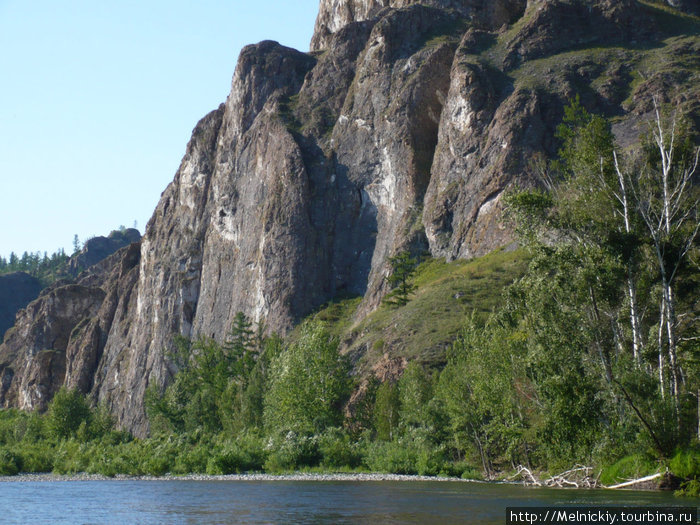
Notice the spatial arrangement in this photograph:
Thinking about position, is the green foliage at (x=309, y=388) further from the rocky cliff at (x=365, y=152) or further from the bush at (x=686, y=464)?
the rocky cliff at (x=365, y=152)

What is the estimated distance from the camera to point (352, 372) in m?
97.0

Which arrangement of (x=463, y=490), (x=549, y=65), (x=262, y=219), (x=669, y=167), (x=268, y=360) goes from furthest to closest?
(x=262, y=219)
(x=549, y=65)
(x=268, y=360)
(x=463, y=490)
(x=669, y=167)

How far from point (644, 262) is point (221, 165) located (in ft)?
465

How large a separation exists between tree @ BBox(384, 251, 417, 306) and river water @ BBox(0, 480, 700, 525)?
210 feet

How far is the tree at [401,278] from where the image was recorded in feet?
372

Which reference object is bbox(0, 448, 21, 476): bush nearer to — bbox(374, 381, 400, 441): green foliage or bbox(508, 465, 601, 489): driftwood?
bbox(374, 381, 400, 441): green foliage

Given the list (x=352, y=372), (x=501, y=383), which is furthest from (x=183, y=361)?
(x=501, y=383)

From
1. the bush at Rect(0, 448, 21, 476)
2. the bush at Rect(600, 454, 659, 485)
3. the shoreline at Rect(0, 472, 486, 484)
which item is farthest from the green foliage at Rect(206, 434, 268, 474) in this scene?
the bush at Rect(600, 454, 659, 485)

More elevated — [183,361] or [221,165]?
[221,165]

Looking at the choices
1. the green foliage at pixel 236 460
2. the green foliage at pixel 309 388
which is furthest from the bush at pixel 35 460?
the green foliage at pixel 236 460

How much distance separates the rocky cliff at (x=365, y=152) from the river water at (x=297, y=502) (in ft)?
252

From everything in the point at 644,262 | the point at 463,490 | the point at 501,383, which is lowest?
the point at 463,490

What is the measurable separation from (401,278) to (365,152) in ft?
131

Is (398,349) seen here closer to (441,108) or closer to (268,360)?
(268,360)
